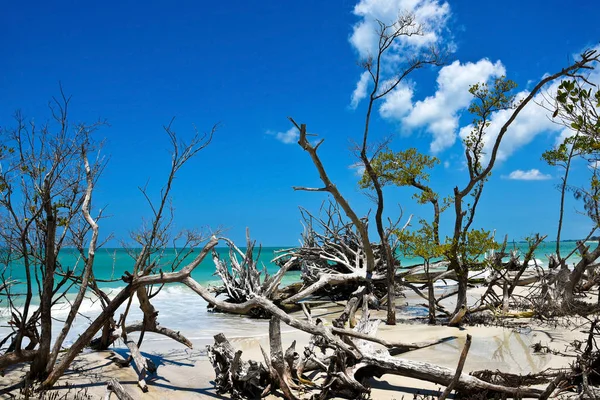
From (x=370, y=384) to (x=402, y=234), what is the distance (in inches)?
205

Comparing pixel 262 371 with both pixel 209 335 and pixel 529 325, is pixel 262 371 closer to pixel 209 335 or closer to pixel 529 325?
pixel 209 335

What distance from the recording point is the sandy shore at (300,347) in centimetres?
590

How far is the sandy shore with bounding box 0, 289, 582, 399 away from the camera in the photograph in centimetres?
590

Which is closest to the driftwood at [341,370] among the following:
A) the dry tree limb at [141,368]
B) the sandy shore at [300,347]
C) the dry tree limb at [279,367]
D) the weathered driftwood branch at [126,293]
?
the dry tree limb at [279,367]

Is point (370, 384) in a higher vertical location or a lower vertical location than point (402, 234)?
lower

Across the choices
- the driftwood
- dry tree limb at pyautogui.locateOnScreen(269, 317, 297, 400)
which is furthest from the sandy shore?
dry tree limb at pyautogui.locateOnScreen(269, 317, 297, 400)

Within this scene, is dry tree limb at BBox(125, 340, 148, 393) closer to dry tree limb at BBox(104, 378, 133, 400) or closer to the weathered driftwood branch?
dry tree limb at BBox(104, 378, 133, 400)

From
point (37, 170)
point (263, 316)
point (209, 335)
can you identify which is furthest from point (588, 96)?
point (263, 316)

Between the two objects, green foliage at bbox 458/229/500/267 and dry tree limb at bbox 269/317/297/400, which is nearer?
dry tree limb at bbox 269/317/297/400

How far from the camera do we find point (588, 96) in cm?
507

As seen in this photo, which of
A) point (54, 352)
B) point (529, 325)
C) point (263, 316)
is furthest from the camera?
point (263, 316)

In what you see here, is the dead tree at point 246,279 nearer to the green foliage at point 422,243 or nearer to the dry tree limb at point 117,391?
the green foliage at point 422,243

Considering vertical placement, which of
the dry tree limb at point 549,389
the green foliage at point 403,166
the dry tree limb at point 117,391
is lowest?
the dry tree limb at point 549,389

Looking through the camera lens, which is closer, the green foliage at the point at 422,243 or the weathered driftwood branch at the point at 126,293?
the weathered driftwood branch at the point at 126,293
